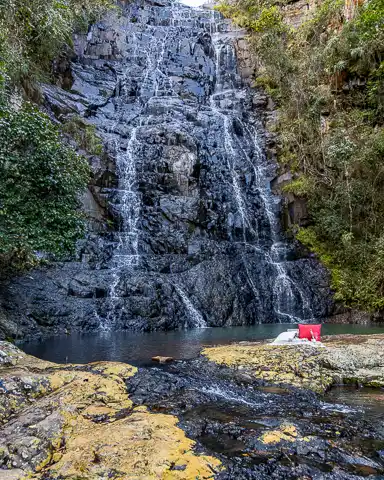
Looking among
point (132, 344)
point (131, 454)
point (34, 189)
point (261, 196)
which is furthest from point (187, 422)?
point (261, 196)

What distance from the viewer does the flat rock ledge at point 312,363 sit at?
5.30 m

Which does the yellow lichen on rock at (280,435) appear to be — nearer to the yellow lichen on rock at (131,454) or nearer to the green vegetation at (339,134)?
the yellow lichen on rock at (131,454)

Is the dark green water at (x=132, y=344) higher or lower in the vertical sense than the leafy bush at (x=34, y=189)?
lower

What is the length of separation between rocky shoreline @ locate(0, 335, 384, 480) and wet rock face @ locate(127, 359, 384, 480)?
0.04 feet

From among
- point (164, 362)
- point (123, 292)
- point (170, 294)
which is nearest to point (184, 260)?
point (170, 294)

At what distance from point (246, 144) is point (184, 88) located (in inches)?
270

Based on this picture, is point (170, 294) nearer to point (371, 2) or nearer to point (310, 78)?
point (310, 78)

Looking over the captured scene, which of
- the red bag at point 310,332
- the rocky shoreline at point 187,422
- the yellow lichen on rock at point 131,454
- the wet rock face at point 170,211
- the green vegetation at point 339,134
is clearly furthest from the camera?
the green vegetation at point 339,134

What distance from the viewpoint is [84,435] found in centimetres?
328

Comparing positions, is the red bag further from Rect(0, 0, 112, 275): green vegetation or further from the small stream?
Rect(0, 0, 112, 275): green vegetation

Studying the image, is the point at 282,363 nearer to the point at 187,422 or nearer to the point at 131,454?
the point at 187,422

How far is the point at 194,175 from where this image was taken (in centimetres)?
1745

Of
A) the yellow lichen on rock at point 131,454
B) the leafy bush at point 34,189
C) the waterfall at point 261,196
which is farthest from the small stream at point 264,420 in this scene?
the waterfall at point 261,196

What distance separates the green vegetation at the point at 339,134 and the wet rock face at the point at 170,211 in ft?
4.58
